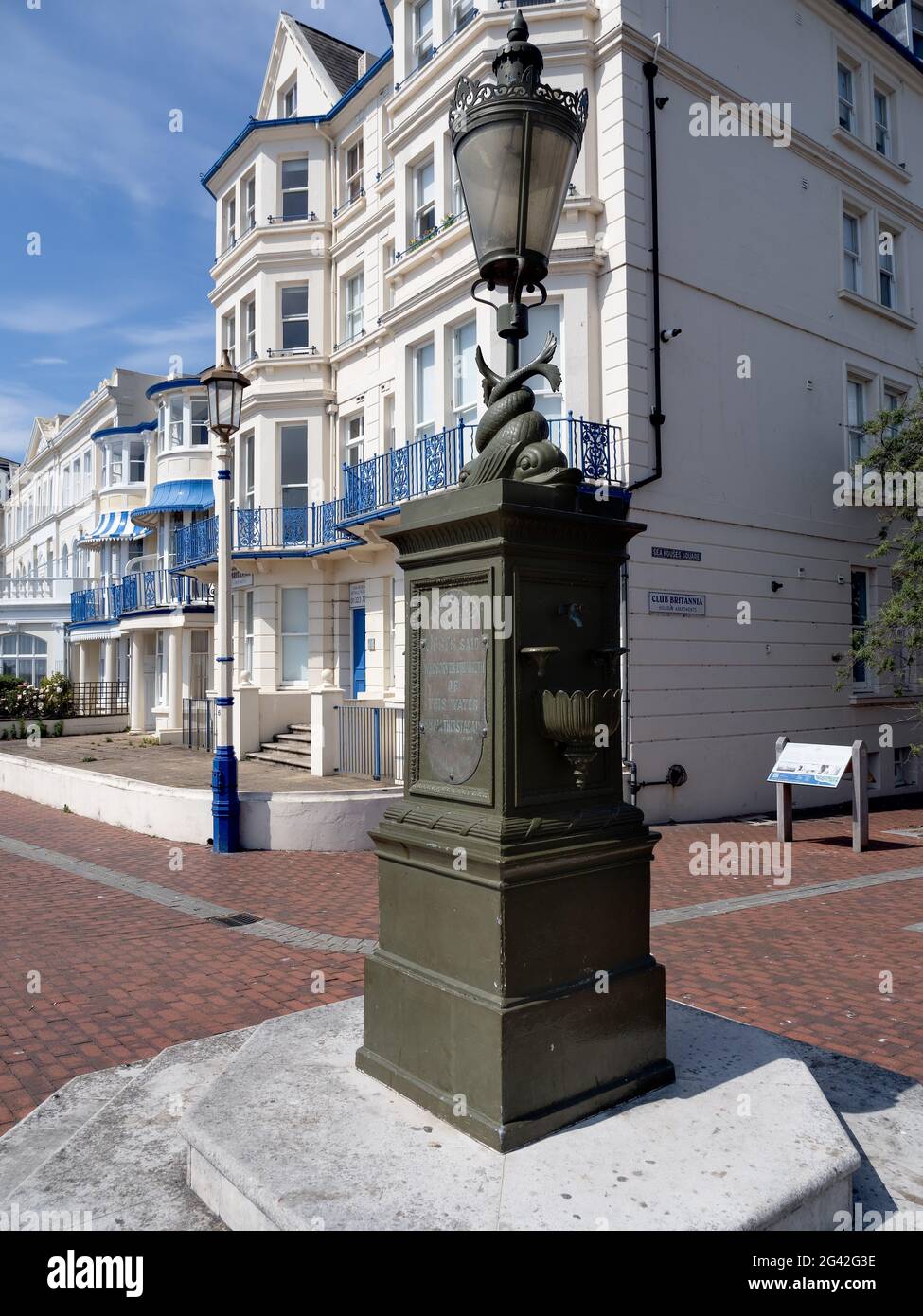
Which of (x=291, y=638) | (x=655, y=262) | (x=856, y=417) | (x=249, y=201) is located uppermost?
(x=249, y=201)

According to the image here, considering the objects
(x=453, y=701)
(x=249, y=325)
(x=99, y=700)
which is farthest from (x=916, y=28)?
(x=99, y=700)

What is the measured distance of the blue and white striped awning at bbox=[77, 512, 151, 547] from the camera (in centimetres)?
3070

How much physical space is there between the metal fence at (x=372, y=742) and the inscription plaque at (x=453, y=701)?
788 cm

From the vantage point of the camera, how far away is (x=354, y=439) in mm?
19234

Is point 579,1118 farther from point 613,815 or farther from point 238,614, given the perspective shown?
point 238,614

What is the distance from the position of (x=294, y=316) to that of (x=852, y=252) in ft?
38.4

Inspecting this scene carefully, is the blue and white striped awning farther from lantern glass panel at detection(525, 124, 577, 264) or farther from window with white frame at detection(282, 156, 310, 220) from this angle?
lantern glass panel at detection(525, 124, 577, 264)

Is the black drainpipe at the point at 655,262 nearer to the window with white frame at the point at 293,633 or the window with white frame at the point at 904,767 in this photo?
the window with white frame at the point at 904,767

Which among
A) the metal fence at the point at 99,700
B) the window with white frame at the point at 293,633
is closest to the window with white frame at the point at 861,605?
the window with white frame at the point at 293,633

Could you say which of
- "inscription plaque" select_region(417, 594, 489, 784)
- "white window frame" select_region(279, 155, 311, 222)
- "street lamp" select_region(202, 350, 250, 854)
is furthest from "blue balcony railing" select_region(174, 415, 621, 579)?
"white window frame" select_region(279, 155, 311, 222)

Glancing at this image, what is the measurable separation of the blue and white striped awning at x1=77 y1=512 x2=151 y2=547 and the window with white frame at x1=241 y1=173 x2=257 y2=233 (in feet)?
38.9

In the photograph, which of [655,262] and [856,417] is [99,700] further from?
[856,417]

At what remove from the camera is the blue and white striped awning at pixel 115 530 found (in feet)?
101

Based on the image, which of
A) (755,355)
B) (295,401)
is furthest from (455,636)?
(295,401)
